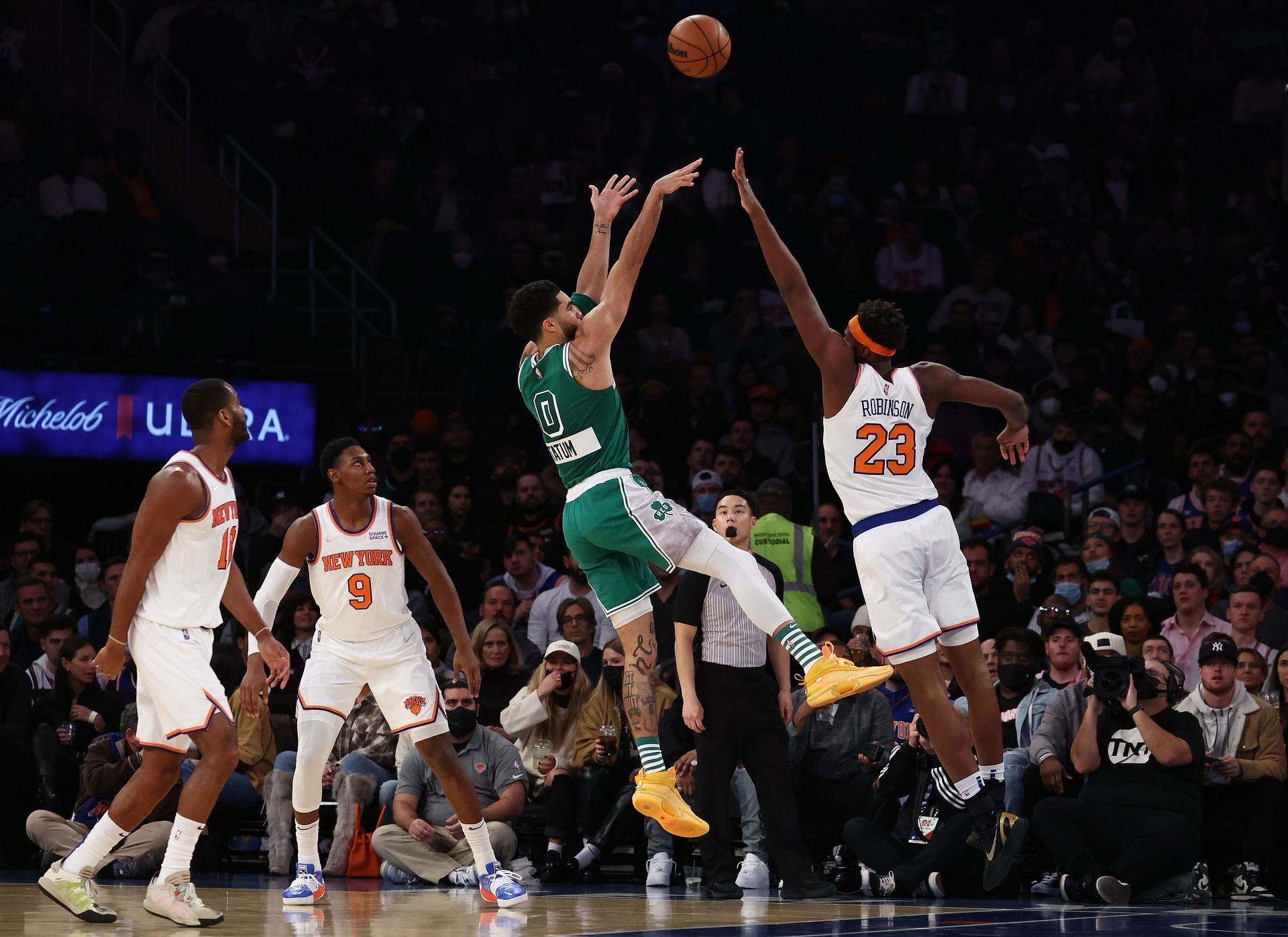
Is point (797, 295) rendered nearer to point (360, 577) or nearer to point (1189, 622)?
point (360, 577)

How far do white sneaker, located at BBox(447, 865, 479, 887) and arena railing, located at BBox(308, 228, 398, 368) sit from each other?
21.3 feet

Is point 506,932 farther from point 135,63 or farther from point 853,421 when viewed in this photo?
point 135,63

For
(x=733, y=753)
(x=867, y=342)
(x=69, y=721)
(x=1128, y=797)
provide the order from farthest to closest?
(x=69, y=721) < (x=733, y=753) < (x=1128, y=797) < (x=867, y=342)

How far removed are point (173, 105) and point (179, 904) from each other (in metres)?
13.5

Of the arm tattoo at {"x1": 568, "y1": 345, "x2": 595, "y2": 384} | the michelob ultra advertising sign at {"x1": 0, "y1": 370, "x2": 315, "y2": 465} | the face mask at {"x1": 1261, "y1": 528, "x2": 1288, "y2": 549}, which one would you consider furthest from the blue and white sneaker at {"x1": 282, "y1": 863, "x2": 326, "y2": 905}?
the face mask at {"x1": 1261, "y1": 528, "x2": 1288, "y2": 549}

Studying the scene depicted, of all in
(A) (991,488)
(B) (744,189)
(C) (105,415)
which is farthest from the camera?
(C) (105,415)

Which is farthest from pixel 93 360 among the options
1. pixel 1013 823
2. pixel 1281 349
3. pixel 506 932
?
pixel 1281 349

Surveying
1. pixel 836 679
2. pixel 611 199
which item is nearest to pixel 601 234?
pixel 611 199

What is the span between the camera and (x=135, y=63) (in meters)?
19.1

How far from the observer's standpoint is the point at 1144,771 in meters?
9.64

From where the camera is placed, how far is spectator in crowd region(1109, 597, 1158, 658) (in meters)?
10.6

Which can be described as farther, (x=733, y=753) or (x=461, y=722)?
(x=461, y=722)

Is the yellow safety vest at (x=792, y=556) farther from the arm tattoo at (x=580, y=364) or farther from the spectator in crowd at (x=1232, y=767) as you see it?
the arm tattoo at (x=580, y=364)

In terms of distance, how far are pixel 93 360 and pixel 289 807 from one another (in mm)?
5192
